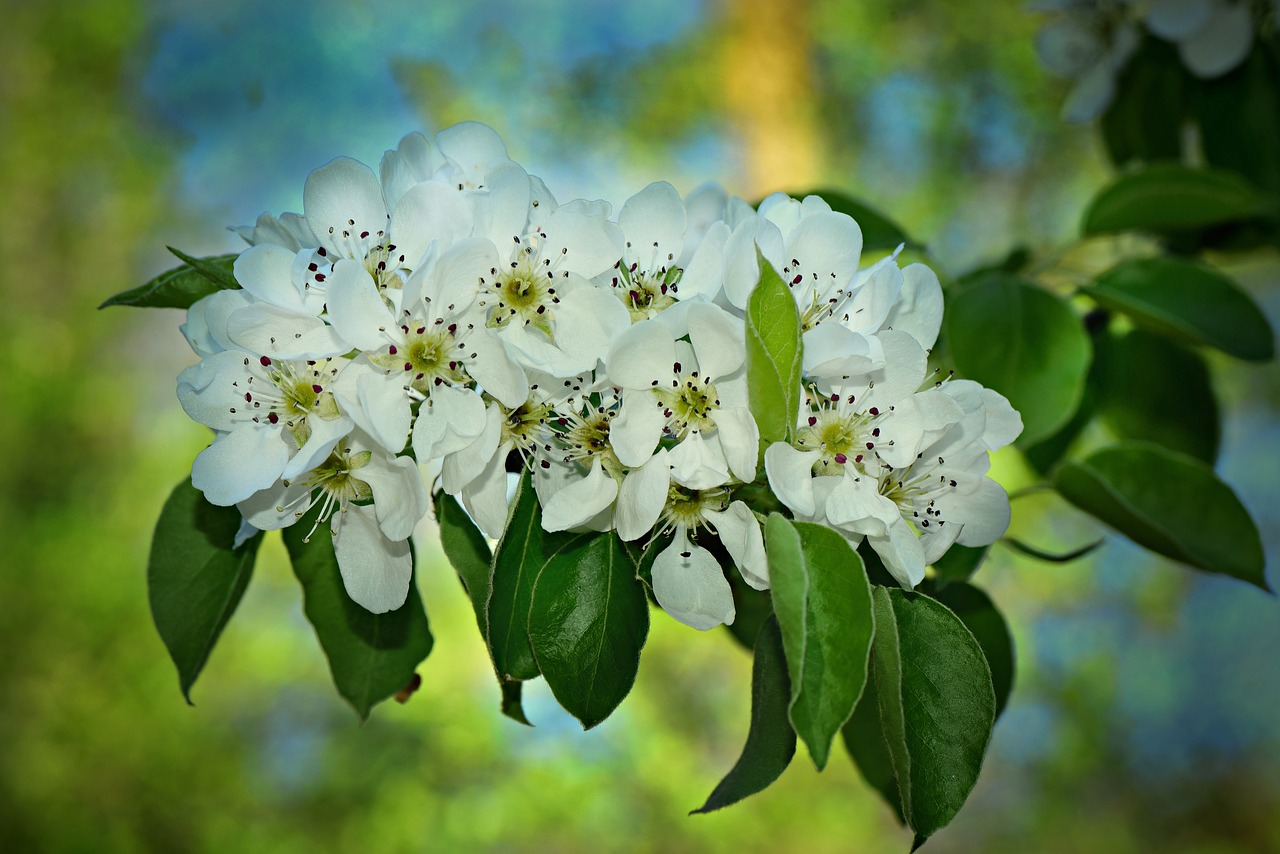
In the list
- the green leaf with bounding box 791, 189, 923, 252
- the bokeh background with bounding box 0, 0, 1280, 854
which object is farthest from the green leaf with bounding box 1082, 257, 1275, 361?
the bokeh background with bounding box 0, 0, 1280, 854

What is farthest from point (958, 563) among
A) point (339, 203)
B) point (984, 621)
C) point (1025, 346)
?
point (339, 203)

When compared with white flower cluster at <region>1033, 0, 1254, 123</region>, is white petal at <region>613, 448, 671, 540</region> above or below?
below

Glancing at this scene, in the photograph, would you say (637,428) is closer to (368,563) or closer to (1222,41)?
(368,563)

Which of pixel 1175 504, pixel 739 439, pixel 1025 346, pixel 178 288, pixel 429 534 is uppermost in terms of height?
pixel 178 288

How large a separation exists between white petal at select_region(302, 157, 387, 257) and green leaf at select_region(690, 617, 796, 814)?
0.30 m

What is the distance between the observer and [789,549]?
466 mm

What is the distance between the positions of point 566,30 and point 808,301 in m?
2.49

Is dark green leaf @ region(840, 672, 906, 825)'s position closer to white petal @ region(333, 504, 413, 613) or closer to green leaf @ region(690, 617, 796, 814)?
green leaf @ region(690, 617, 796, 814)

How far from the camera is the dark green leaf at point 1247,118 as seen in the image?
1.09 meters

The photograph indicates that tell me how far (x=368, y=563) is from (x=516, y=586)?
8cm

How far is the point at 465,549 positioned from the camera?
1.82ft

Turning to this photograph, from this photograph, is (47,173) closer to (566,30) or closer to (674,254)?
(566,30)

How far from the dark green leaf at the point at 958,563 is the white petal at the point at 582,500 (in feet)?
0.85

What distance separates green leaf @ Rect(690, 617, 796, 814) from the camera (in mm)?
498
